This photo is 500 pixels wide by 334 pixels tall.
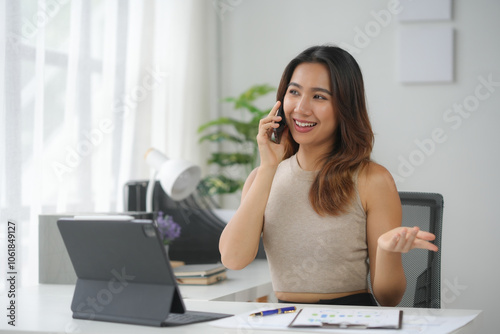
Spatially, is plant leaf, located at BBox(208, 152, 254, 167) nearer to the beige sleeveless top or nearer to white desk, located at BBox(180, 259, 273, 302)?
white desk, located at BBox(180, 259, 273, 302)

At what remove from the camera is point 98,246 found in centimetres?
135

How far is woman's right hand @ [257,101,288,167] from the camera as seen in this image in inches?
68.7

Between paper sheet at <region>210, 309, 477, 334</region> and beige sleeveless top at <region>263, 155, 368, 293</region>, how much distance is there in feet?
1.11

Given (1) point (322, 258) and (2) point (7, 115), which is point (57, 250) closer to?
(2) point (7, 115)

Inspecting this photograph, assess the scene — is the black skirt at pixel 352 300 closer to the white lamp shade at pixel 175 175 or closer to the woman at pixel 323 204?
the woman at pixel 323 204

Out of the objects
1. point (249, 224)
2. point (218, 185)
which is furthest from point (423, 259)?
point (218, 185)

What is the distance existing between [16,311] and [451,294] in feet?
9.71

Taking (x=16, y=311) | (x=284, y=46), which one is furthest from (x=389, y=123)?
(x=16, y=311)

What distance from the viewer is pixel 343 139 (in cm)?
173

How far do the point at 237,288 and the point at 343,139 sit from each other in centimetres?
70

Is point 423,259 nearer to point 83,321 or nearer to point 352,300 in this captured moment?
point 352,300

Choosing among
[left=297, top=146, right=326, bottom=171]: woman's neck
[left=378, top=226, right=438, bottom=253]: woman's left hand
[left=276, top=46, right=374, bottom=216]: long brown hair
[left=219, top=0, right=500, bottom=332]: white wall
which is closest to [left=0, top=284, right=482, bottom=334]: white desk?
[left=378, top=226, right=438, bottom=253]: woman's left hand

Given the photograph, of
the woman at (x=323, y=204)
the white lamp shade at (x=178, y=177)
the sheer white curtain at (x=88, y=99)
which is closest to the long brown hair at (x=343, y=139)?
the woman at (x=323, y=204)

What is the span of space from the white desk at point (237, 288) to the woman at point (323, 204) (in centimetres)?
32
